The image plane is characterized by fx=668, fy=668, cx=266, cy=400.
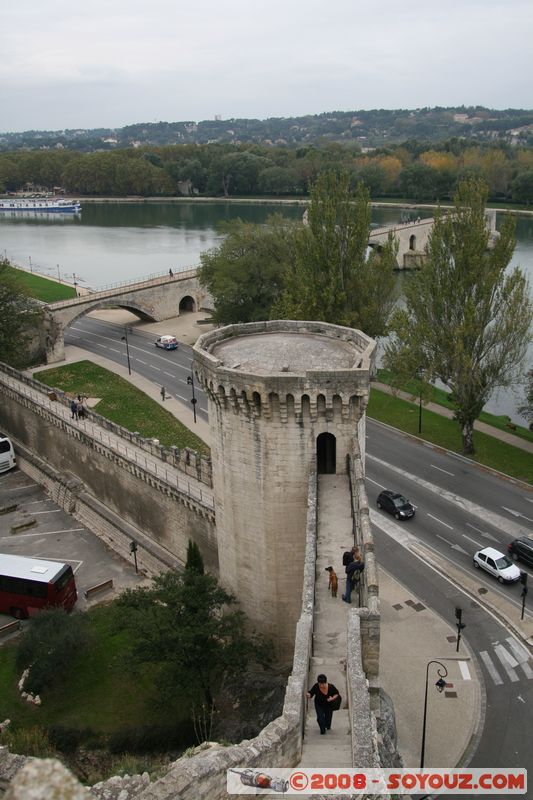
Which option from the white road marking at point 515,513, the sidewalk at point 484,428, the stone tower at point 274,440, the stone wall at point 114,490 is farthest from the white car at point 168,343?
the stone tower at point 274,440

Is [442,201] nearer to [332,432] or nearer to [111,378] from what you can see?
[111,378]

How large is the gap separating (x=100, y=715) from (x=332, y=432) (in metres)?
13.6

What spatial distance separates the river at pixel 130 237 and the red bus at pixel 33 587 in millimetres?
36817

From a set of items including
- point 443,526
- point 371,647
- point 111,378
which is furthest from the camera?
point 111,378

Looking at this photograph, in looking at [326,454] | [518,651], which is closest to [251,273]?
[326,454]

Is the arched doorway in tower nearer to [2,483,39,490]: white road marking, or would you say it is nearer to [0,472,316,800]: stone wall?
[0,472,316,800]: stone wall

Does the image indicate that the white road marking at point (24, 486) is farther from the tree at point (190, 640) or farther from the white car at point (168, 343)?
the white car at point (168, 343)

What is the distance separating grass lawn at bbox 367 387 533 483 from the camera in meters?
40.0

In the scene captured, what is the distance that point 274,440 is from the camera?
21047 mm

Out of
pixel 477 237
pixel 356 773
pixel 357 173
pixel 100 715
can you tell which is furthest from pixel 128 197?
pixel 356 773

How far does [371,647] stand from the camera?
14.8 m

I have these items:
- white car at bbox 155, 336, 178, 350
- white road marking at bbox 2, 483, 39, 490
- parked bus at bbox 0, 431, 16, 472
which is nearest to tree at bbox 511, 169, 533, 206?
white car at bbox 155, 336, 178, 350

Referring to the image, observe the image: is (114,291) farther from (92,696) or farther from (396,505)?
Answer: (92,696)

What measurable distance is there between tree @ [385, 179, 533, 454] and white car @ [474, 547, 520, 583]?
1228 centimetres
